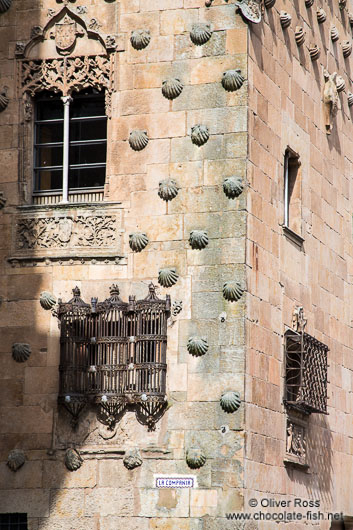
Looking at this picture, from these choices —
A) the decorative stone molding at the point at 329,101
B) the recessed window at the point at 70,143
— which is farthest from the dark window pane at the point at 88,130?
the decorative stone molding at the point at 329,101

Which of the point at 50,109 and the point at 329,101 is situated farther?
the point at 329,101

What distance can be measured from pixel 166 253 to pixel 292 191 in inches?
138

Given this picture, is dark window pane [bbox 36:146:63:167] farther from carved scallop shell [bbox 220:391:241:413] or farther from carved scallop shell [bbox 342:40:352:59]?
carved scallop shell [bbox 342:40:352:59]

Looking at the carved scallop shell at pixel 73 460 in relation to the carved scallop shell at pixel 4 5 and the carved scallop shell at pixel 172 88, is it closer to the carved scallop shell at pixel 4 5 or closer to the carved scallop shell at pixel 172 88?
the carved scallop shell at pixel 172 88

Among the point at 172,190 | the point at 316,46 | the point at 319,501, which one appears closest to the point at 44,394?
the point at 172,190

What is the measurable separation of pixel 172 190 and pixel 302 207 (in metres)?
3.38

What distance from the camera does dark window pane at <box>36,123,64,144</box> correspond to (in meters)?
24.9

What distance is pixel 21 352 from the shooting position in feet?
79.0

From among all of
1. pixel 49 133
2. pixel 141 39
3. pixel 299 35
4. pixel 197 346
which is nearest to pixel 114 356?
pixel 197 346

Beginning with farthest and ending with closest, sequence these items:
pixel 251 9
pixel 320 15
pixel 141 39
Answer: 1. pixel 320 15
2. pixel 141 39
3. pixel 251 9

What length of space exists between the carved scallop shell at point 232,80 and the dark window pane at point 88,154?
7.63ft

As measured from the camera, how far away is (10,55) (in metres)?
25.1

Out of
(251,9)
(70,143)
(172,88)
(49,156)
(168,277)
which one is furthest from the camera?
(49,156)

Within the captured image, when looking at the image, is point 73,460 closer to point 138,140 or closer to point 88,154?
point 88,154
